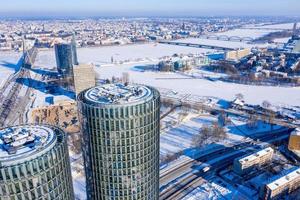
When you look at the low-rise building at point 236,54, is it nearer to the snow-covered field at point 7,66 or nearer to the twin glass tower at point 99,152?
the snow-covered field at point 7,66

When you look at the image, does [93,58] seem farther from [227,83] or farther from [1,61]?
[227,83]

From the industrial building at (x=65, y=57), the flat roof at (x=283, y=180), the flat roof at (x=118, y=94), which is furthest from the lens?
the industrial building at (x=65, y=57)

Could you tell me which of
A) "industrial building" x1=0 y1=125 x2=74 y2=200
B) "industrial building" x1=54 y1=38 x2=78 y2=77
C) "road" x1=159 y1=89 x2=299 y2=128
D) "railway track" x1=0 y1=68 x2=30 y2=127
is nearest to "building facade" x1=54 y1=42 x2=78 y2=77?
"industrial building" x1=54 y1=38 x2=78 y2=77

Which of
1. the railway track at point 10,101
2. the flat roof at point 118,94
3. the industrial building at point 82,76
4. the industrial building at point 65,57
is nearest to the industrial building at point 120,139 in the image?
the flat roof at point 118,94

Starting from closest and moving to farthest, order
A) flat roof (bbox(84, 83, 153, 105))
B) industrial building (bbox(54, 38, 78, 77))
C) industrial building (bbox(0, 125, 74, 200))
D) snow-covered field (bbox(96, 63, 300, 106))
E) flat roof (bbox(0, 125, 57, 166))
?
industrial building (bbox(0, 125, 74, 200))
flat roof (bbox(0, 125, 57, 166))
flat roof (bbox(84, 83, 153, 105))
snow-covered field (bbox(96, 63, 300, 106))
industrial building (bbox(54, 38, 78, 77))

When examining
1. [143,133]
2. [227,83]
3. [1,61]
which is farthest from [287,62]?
[1,61]

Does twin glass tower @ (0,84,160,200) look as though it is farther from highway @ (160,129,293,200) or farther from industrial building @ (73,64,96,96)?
industrial building @ (73,64,96,96)
